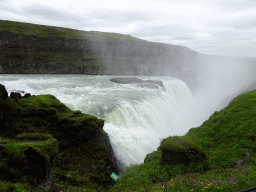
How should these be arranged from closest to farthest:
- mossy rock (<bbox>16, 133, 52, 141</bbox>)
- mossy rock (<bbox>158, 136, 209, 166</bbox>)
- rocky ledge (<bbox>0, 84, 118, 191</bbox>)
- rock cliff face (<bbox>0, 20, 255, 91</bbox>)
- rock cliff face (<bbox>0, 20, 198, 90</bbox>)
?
rocky ledge (<bbox>0, 84, 118, 191</bbox>)
mossy rock (<bbox>16, 133, 52, 141</bbox>)
mossy rock (<bbox>158, 136, 209, 166</bbox>)
rock cliff face (<bbox>0, 20, 198, 90</bbox>)
rock cliff face (<bbox>0, 20, 255, 91</bbox>)

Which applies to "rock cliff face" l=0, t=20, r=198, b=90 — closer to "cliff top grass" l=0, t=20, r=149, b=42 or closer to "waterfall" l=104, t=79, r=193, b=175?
"cliff top grass" l=0, t=20, r=149, b=42

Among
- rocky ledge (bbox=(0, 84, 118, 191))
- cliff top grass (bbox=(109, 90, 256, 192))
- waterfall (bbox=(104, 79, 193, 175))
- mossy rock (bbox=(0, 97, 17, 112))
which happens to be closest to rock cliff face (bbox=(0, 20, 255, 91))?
waterfall (bbox=(104, 79, 193, 175))

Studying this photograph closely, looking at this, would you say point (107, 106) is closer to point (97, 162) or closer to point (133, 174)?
point (97, 162)

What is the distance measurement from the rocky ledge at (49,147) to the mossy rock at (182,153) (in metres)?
3.44

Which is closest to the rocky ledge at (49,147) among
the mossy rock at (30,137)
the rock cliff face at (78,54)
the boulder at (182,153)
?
the mossy rock at (30,137)

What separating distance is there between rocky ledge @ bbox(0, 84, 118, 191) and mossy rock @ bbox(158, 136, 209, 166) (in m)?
3.44

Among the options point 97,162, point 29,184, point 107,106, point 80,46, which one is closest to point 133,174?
point 97,162

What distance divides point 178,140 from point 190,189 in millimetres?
3634

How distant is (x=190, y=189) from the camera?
6.05 meters

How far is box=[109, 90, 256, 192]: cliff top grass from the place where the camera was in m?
6.16

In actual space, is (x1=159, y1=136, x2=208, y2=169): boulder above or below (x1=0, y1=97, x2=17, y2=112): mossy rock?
below

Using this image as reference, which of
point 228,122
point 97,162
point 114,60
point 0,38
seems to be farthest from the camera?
point 114,60

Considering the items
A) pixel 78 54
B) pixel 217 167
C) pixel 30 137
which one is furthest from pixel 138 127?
pixel 78 54

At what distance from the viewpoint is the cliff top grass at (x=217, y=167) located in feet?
20.2
